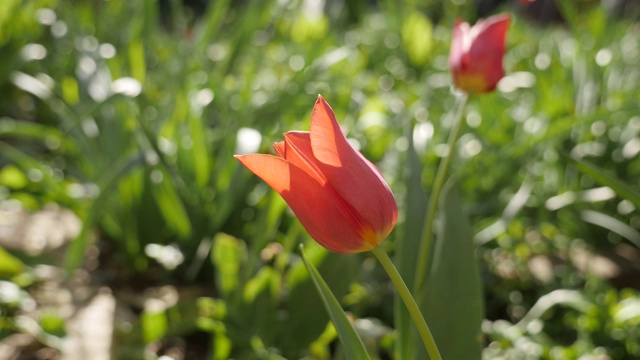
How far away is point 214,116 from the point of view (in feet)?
5.23

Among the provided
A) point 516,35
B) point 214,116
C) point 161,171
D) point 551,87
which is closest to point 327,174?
point 161,171

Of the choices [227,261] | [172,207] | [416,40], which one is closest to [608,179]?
[227,261]

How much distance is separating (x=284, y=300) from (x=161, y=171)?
0.29 meters

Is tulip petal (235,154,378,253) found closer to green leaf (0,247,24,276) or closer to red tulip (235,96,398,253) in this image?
red tulip (235,96,398,253)

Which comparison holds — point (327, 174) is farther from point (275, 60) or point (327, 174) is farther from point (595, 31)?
point (595, 31)

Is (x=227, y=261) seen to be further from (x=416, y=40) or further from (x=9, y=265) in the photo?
(x=416, y=40)

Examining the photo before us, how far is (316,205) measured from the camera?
1.50 ft

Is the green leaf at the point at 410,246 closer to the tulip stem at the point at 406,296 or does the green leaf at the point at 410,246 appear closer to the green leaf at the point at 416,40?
the tulip stem at the point at 406,296

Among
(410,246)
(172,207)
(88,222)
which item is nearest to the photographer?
(410,246)

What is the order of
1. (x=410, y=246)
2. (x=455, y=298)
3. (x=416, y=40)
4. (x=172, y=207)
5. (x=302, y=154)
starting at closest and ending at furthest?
(x=302, y=154)
(x=455, y=298)
(x=410, y=246)
(x=172, y=207)
(x=416, y=40)

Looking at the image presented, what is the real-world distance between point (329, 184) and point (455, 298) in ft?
0.84

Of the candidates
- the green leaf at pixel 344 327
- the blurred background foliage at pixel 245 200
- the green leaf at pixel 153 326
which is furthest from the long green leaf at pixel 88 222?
the green leaf at pixel 344 327

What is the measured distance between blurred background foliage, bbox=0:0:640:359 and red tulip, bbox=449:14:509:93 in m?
0.09

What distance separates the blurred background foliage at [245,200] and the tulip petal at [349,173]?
271 mm
